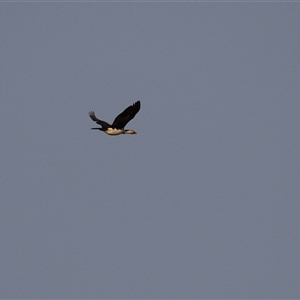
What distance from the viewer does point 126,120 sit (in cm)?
5984

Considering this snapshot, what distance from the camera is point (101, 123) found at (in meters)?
61.1

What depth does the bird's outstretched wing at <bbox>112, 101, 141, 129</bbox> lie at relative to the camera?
59000 mm

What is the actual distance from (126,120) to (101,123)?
81.6 inches

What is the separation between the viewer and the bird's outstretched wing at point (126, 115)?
59.0 m

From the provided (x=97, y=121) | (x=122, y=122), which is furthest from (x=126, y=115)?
(x=97, y=121)

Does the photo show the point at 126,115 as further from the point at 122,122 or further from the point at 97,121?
the point at 97,121

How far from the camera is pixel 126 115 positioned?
59.5 metres
